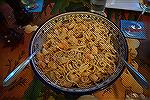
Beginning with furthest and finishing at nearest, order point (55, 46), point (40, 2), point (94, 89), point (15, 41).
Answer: point (40, 2) < point (15, 41) < point (55, 46) < point (94, 89)

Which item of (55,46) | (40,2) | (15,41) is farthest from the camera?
(40,2)

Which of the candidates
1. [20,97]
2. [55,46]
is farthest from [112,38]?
[20,97]

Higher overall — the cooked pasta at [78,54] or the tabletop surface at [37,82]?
the cooked pasta at [78,54]

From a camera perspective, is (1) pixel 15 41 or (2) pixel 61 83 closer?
(2) pixel 61 83

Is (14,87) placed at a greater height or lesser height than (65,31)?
lesser

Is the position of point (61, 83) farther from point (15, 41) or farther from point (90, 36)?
point (15, 41)

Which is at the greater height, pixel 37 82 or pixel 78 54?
pixel 78 54

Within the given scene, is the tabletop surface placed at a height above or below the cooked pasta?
below
